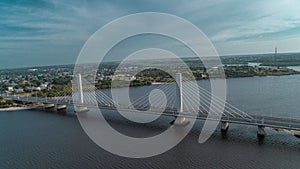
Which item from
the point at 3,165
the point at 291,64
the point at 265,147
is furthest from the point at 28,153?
the point at 291,64

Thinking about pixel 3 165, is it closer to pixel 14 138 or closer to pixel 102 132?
pixel 14 138

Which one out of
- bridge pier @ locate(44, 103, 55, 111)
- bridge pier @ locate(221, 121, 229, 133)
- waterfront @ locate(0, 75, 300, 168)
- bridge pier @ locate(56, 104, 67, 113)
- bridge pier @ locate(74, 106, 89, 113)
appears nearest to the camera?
waterfront @ locate(0, 75, 300, 168)

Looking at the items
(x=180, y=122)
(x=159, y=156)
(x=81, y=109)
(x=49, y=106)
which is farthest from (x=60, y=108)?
(x=159, y=156)

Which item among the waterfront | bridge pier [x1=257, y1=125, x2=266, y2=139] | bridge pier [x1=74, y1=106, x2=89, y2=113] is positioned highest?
bridge pier [x1=74, y1=106, x2=89, y2=113]

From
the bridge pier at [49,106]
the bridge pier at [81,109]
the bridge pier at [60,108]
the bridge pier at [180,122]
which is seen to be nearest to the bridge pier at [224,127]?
the bridge pier at [180,122]

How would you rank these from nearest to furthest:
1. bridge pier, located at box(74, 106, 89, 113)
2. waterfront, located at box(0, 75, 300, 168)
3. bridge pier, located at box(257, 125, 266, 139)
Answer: waterfront, located at box(0, 75, 300, 168)
bridge pier, located at box(257, 125, 266, 139)
bridge pier, located at box(74, 106, 89, 113)

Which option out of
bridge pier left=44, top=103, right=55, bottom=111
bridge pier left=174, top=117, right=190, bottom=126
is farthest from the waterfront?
bridge pier left=44, top=103, right=55, bottom=111

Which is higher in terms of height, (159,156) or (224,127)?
(224,127)

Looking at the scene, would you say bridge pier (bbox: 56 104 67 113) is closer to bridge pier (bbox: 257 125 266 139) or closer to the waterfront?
the waterfront

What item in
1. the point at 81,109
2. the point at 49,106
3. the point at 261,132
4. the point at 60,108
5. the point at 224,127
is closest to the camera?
the point at 261,132

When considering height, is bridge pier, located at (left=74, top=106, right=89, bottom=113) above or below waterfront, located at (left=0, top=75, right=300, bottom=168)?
above

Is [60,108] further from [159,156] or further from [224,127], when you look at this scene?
[224,127]
